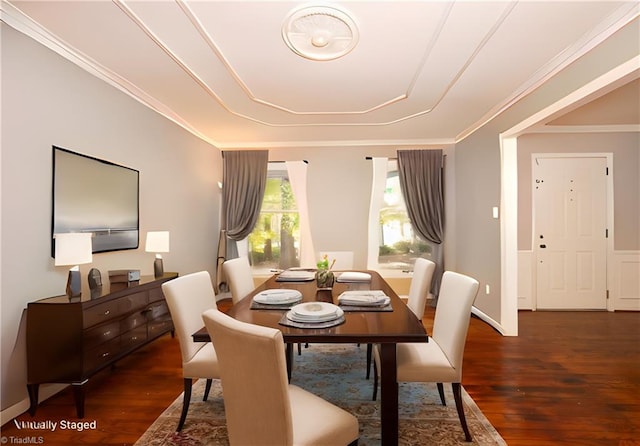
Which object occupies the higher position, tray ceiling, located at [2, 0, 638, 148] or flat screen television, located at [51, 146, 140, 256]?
tray ceiling, located at [2, 0, 638, 148]

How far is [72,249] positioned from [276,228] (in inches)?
129

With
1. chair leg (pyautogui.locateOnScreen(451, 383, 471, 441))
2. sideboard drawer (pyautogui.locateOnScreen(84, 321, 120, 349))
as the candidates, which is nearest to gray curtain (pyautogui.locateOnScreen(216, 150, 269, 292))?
sideboard drawer (pyautogui.locateOnScreen(84, 321, 120, 349))

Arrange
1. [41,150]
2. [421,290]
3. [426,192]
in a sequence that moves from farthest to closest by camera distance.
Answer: [426,192] < [421,290] < [41,150]

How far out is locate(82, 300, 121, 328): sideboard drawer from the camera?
2035 millimetres

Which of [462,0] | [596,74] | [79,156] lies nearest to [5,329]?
[79,156]

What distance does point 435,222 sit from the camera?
4.89m

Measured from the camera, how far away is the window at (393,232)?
16.6 feet

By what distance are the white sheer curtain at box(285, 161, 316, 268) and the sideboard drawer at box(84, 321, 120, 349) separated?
9.98ft

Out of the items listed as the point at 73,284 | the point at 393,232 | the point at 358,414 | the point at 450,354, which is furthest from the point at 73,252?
the point at 393,232

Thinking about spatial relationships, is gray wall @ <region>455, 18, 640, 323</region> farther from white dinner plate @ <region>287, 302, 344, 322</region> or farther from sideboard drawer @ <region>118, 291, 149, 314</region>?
sideboard drawer @ <region>118, 291, 149, 314</region>

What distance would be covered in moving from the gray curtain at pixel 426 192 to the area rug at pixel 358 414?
9.13ft

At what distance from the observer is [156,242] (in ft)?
10.1

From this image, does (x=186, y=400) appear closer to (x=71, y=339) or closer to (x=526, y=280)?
(x=71, y=339)

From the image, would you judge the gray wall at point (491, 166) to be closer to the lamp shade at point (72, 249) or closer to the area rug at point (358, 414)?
the area rug at point (358, 414)
